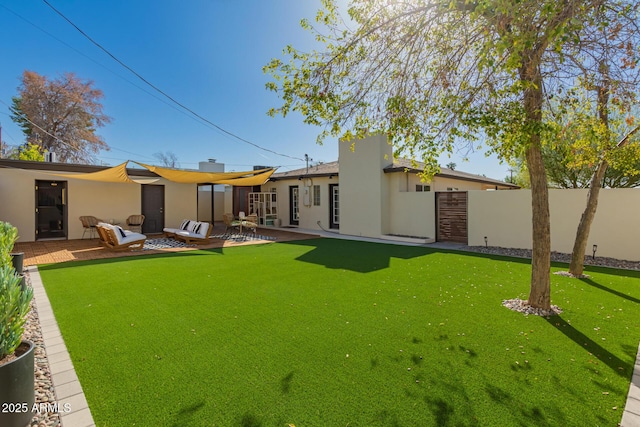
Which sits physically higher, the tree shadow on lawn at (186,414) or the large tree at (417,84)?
the large tree at (417,84)

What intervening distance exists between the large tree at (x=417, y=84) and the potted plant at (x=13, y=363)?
4.05 meters

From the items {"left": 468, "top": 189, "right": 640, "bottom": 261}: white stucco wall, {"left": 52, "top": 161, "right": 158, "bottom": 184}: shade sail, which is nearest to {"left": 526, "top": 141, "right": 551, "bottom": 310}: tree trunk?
{"left": 468, "top": 189, "right": 640, "bottom": 261}: white stucco wall

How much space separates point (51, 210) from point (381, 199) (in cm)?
1432

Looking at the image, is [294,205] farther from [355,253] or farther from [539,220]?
[539,220]

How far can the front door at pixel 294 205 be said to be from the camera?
19188mm

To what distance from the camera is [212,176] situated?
13.9 metres

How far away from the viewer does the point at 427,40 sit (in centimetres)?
532

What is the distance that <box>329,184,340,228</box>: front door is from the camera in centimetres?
1714


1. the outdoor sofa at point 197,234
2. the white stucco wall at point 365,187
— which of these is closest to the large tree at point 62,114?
the outdoor sofa at point 197,234

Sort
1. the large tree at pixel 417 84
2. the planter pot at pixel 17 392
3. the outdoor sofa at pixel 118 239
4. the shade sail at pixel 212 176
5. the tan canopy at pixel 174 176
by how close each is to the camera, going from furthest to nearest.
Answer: the shade sail at pixel 212 176, the tan canopy at pixel 174 176, the outdoor sofa at pixel 118 239, the large tree at pixel 417 84, the planter pot at pixel 17 392

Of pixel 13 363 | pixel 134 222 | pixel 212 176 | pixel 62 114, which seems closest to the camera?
pixel 13 363

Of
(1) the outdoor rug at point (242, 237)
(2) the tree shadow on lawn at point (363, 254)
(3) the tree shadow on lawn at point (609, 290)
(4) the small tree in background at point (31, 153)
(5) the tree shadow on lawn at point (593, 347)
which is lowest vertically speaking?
(5) the tree shadow on lawn at point (593, 347)

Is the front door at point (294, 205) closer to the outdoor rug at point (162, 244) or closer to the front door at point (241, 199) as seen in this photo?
the front door at point (241, 199)

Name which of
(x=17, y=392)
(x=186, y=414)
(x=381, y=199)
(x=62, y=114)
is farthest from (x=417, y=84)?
(x=62, y=114)
